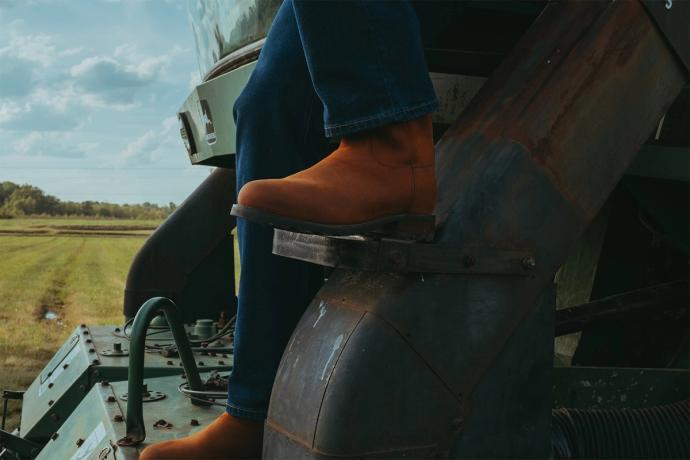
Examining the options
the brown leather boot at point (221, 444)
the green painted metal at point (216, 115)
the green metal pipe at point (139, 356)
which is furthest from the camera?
the green painted metal at point (216, 115)

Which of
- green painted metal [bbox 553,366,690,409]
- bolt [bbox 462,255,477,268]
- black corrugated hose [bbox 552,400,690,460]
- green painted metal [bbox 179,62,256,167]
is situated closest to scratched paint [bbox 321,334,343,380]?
bolt [bbox 462,255,477,268]

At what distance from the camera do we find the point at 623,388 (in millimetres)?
2307

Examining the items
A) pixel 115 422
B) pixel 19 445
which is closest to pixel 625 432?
pixel 115 422

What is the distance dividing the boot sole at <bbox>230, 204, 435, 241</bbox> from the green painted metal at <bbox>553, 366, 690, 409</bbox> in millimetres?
1005

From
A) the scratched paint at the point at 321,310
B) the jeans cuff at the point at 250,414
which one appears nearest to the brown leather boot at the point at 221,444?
the jeans cuff at the point at 250,414

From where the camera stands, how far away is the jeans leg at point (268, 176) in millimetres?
1752

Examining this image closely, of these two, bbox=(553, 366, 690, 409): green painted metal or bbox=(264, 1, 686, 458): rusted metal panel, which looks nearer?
bbox=(264, 1, 686, 458): rusted metal panel

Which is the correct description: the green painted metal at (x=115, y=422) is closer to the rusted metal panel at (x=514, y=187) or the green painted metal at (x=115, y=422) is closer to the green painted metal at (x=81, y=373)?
the green painted metal at (x=81, y=373)

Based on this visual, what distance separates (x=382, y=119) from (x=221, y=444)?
0.75 metres

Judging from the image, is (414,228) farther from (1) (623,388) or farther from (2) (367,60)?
(1) (623,388)

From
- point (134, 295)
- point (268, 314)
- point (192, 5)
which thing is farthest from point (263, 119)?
point (134, 295)

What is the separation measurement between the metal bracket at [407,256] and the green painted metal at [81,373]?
6.50ft

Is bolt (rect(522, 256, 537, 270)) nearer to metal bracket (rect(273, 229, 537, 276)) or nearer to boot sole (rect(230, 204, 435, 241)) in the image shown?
metal bracket (rect(273, 229, 537, 276))

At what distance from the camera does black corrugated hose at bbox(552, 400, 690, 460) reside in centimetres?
193
